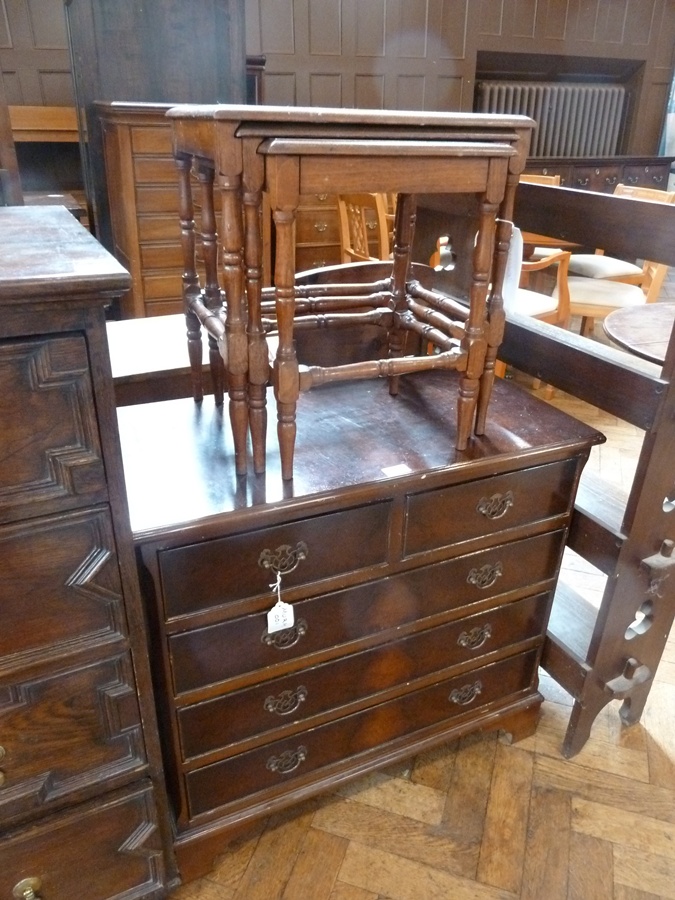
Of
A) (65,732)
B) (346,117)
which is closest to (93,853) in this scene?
(65,732)

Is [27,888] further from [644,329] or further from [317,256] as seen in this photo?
[317,256]

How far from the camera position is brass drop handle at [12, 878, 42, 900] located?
3.58 feet

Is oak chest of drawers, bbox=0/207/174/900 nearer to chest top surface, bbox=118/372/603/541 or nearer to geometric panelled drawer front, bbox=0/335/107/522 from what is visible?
geometric panelled drawer front, bbox=0/335/107/522

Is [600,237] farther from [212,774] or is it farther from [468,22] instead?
[468,22]

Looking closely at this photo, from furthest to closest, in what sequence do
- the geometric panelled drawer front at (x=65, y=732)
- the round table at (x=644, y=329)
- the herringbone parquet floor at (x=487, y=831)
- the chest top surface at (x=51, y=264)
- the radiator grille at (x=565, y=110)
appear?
1. the radiator grille at (x=565, y=110)
2. the round table at (x=644, y=329)
3. the herringbone parquet floor at (x=487, y=831)
4. the geometric panelled drawer front at (x=65, y=732)
5. the chest top surface at (x=51, y=264)

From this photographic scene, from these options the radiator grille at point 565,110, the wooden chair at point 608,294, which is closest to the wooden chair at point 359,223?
the wooden chair at point 608,294

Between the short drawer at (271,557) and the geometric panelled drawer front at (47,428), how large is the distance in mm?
221

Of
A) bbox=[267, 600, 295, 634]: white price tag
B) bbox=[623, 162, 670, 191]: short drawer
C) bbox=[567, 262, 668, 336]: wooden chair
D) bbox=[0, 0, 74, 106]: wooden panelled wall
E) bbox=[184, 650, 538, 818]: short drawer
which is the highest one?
bbox=[0, 0, 74, 106]: wooden panelled wall

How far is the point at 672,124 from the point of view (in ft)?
18.3

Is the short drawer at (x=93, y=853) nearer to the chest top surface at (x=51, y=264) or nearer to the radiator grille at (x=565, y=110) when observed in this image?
the chest top surface at (x=51, y=264)

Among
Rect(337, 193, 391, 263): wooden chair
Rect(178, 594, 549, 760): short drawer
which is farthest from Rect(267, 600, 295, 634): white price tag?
Rect(337, 193, 391, 263): wooden chair

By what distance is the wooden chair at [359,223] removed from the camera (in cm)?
330

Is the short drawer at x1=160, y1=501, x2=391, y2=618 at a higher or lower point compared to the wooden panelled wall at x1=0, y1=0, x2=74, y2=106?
lower

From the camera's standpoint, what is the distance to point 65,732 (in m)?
1.03
